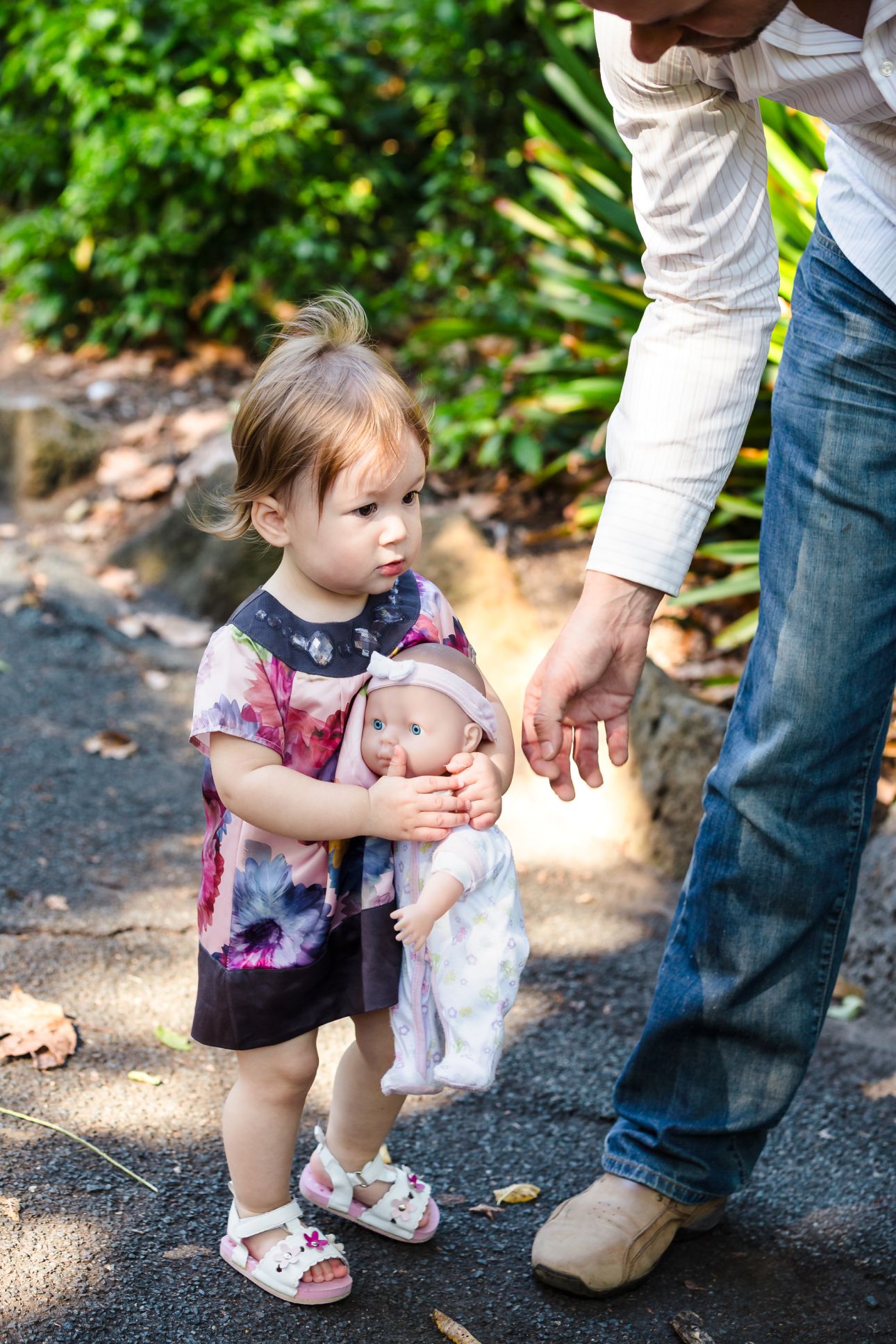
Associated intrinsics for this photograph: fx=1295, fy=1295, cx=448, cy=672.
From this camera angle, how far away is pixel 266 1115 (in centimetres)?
171

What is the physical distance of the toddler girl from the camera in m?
1.56

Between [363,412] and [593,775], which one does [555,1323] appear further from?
[363,412]

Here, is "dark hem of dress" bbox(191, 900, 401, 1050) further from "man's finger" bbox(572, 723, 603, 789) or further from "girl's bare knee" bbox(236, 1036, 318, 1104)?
"man's finger" bbox(572, 723, 603, 789)

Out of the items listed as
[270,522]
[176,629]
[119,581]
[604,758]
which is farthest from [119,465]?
[270,522]

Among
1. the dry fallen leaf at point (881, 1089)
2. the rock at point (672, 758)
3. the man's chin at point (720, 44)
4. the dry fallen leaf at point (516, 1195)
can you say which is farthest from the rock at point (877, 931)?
the man's chin at point (720, 44)

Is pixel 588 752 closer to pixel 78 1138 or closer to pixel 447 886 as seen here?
pixel 447 886

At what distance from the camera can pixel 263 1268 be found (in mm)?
1773

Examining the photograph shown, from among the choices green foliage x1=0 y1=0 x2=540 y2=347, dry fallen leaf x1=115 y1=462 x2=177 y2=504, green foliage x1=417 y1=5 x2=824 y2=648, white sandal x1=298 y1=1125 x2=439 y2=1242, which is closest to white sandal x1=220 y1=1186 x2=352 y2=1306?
white sandal x1=298 y1=1125 x2=439 y2=1242

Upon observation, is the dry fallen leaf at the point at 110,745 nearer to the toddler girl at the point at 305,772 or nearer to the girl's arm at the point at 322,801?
the toddler girl at the point at 305,772

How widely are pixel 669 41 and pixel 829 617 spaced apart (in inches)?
30.0

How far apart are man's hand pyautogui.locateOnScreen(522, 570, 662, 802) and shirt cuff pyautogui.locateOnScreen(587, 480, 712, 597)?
20 mm

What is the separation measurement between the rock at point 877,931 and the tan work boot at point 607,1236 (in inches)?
39.9

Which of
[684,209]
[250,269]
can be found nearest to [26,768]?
[684,209]

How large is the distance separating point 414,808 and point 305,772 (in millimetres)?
175
